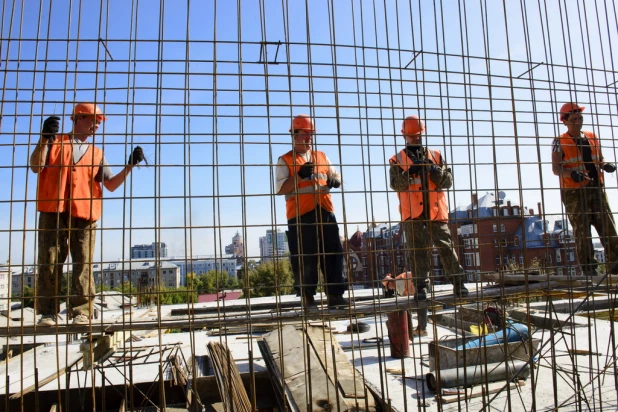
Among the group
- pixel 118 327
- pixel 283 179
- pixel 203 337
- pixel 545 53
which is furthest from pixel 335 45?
pixel 203 337

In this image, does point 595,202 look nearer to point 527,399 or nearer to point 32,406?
point 527,399

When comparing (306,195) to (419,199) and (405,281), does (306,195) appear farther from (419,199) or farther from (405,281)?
(405,281)

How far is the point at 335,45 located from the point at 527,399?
11.5ft

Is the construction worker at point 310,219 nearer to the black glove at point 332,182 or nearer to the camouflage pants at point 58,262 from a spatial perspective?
the black glove at point 332,182

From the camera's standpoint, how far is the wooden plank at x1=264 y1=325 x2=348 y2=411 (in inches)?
134

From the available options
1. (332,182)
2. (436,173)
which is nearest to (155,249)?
(332,182)

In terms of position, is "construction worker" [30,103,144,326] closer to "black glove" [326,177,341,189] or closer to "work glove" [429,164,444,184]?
"black glove" [326,177,341,189]

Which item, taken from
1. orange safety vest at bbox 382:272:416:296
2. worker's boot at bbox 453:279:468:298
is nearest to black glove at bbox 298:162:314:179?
orange safety vest at bbox 382:272:416:296

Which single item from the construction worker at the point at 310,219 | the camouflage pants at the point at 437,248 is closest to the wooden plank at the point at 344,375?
the construction worker at the point at 310,219

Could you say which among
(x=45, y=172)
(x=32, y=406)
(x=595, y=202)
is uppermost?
(x=45, y=172)

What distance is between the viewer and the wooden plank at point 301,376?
3.39m

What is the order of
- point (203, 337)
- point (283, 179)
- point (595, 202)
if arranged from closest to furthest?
point (283, 179) < point (595, 202) < point (203, 337)

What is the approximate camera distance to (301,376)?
400 centimetres

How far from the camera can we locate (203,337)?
7035 mm
